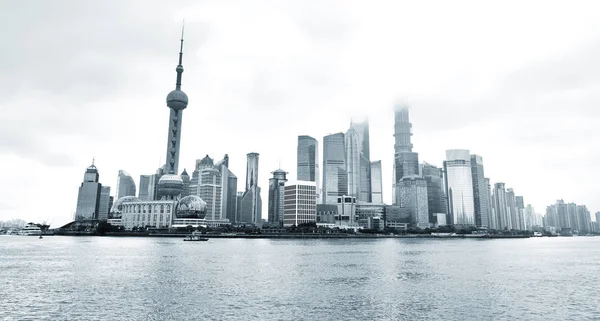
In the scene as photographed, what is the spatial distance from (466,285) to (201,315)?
41675 mm

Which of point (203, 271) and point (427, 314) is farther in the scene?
point (203, 271)

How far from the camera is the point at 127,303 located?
Answer: 50844 millimetres

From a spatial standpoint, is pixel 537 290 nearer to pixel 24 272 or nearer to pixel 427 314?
pixel 427 314

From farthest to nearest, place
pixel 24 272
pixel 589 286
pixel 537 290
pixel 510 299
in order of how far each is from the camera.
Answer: pixel 24 272
pixel 589 286
pixel 537 290
pixel 510 299

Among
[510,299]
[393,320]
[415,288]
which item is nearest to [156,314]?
[393,320]

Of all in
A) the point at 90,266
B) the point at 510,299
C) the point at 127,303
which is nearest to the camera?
the point at 127,303

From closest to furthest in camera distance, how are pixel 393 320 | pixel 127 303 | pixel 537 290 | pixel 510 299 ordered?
pixel 393 320, pixel 127 303, pixel 510 299, pixel 537 290

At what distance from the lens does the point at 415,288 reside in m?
63.2

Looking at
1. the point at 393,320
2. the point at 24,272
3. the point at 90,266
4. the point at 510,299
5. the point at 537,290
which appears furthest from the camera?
the point at 90,266

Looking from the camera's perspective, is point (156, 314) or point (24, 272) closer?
point (156, 314)

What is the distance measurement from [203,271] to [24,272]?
3177 centimetres

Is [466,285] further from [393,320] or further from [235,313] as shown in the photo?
[235,313]

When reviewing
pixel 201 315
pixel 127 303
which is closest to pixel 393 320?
pixel 201 315

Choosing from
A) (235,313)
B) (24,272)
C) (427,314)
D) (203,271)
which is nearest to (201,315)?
(235,313)
